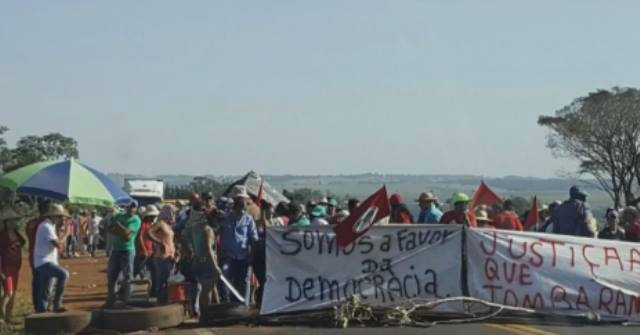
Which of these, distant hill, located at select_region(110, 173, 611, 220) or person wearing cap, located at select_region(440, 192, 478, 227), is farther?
distant hill, located at select_region(110, 173, 611, 220)

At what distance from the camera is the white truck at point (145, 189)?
56125 mm

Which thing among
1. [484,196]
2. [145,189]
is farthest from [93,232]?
[484,196]

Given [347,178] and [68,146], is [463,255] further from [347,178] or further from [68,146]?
[68,146]

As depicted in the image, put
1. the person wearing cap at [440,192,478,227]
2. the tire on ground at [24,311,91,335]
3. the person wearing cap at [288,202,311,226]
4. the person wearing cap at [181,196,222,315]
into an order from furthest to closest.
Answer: the person wearing cap at [288,202,311,226], the person wearing cap at [440,192,478,227], the person wearing cap at [181,196,222,315], the tire on ground at [24,311,91,335]

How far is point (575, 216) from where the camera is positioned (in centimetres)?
1564

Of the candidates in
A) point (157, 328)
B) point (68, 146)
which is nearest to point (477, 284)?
point (157, 328)

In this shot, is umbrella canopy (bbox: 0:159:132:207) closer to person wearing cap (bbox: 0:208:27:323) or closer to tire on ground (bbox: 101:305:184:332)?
person wearing cap (bbox: 0:208:27:323)

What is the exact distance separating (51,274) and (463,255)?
5282mm

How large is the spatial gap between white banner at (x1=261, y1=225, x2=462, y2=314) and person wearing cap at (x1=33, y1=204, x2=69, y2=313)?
2.78 meters

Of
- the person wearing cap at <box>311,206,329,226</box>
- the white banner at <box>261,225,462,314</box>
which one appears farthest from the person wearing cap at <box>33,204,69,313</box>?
the person wearing cap at <box>311,206,329,226</box>

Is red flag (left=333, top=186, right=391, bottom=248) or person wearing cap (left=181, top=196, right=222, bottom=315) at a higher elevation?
red flag (left=333, top=186, right=391, bottom=248)

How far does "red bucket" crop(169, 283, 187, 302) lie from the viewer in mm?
16102

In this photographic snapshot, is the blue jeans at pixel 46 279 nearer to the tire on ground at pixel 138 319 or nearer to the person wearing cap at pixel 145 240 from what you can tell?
the tire on ground at pixel 138 319

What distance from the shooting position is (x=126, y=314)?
43.7 ft
